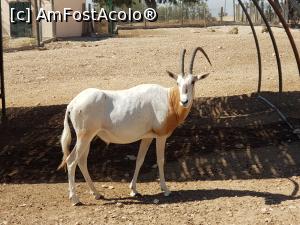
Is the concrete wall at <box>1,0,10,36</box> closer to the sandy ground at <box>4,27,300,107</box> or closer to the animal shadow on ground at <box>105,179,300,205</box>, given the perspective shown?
the sandy ground at <box>4,27,300,107</box>

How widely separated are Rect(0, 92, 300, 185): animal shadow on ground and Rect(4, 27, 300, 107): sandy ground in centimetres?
244

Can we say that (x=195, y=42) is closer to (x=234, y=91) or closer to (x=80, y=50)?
(x=80, y=50)

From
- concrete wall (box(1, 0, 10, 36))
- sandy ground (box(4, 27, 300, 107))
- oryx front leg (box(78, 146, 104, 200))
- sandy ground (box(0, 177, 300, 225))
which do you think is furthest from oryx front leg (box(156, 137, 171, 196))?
concrete wall (box(1, 0, 10, 36))

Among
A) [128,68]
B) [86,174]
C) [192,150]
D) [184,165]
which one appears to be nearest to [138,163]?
[86,174]

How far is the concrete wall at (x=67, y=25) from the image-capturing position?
101 ft

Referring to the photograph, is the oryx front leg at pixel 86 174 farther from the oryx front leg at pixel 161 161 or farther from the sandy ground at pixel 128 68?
the sandy ground at pixel 128 68

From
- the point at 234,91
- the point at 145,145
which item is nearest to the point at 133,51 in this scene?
the point at 234,91

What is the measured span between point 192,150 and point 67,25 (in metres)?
24.9

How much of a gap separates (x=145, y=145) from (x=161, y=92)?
70 cm

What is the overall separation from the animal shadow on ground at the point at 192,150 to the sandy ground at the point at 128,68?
8.00 feet

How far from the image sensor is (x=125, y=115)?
590cm

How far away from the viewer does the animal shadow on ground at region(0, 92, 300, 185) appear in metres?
7.01

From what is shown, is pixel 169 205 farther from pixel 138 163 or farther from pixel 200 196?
pixel 138 163

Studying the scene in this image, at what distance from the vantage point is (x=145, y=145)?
6.26 m
